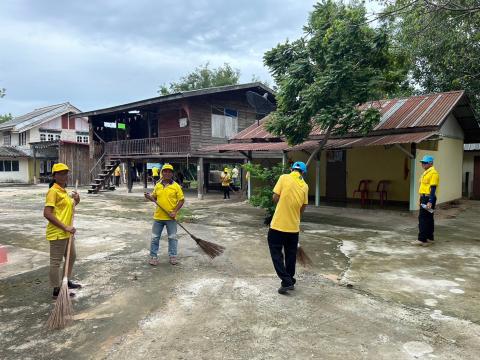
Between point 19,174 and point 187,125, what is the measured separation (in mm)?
19078

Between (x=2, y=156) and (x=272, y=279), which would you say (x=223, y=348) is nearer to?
(x=272, y=279)

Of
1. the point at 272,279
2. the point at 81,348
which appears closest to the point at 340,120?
the point at 272,279

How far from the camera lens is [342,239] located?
24.6 ft

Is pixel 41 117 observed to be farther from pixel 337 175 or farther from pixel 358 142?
pixel 358 142

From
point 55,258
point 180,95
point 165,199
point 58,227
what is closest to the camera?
point 58,227

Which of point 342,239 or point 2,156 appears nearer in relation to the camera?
point 342,239

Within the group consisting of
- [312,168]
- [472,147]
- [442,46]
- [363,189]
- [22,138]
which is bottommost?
[363,189]

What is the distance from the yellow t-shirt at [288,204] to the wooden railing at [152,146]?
1281cm

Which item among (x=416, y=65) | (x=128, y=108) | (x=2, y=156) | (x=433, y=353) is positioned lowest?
(x=433, y=353)

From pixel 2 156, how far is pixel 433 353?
103 feet

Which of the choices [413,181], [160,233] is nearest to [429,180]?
[413,181]

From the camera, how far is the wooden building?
16.8 meters

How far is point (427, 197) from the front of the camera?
22.0 ft

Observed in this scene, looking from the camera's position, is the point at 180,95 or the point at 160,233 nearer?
the point at 160,233
